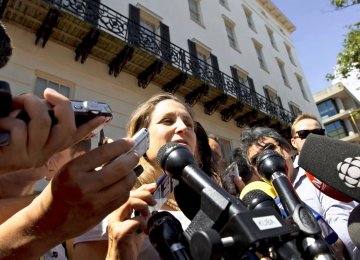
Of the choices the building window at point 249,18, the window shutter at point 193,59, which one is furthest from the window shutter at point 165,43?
the building window at point 249,18

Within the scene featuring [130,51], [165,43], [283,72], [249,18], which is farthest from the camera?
[283,72]

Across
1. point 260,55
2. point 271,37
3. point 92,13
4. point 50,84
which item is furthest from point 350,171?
point 271,37

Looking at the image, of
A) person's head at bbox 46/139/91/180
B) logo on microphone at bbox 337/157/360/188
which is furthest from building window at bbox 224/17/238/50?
logo on microphone at bbox 337/157/360/188

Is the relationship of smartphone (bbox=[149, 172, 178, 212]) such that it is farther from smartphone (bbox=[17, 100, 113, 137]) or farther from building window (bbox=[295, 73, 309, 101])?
building window (bbox=[295, 73, 309, 101])

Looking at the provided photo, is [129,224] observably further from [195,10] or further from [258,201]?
[195,10]

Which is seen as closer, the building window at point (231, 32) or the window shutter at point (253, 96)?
the window shutter at point (253, 96)

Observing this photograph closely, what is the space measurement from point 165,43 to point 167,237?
1213 cm

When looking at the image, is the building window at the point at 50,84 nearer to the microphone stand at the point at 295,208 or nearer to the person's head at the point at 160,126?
the person's head at the point at 160,126

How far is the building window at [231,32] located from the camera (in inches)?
744

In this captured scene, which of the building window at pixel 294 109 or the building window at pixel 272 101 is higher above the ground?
the building window at pixel 272 101

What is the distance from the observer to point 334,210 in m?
2.32

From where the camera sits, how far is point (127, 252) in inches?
54.2

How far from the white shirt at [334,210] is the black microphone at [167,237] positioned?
1.37 meters

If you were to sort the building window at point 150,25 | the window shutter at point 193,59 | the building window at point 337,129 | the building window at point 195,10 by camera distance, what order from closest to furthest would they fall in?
the building window at point 150,25
the window shutter at point 193,59
the building window at point 195,10
the building window at point 337,129
